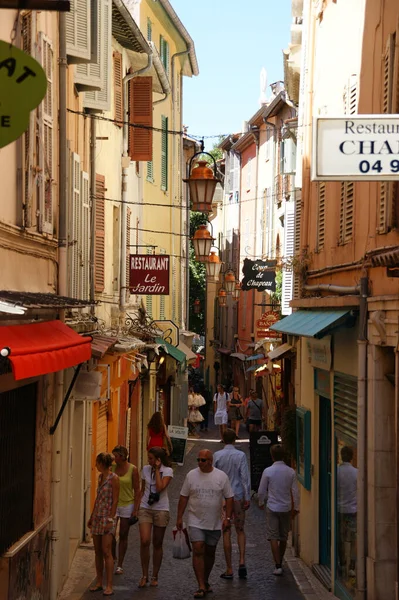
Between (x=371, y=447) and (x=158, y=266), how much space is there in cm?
1238

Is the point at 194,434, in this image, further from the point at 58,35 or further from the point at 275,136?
the point at 58,35

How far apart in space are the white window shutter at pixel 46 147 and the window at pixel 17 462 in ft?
6.34

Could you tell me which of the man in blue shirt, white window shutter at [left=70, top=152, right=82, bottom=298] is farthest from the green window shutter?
the man in blue shirt

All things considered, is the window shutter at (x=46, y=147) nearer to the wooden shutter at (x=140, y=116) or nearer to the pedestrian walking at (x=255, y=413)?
the wooden shutter at (x=140, y=116)

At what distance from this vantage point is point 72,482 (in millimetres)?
16656

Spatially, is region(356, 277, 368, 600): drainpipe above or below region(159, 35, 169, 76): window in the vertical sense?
below

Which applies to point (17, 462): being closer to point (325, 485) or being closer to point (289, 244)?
point (325, 485)

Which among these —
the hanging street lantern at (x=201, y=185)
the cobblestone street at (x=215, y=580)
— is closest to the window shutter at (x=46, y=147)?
the hanging street lantern at (x=201, y=185)

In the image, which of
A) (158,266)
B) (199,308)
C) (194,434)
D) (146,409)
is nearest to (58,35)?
(158,266)

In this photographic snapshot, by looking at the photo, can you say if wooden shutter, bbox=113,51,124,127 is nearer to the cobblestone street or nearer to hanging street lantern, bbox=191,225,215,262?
hanging street lantern, bbox=191,225,215,262

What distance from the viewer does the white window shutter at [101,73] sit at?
15.9m

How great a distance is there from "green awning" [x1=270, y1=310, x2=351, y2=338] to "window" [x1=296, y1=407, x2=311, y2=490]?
1.42 metres

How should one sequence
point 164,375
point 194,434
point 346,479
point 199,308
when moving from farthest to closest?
point 199,308 < point 194,434 < point 164,375 < point 346,479

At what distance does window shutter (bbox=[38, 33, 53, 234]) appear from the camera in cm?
1222
